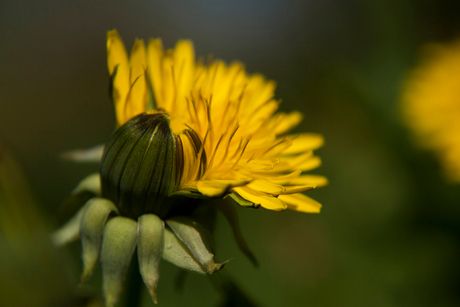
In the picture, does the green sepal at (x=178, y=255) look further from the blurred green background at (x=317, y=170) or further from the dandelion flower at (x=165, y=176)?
the blurred green background at (x=317, y=170)

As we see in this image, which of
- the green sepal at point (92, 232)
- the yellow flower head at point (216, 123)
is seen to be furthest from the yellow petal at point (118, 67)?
the green sepal at point (92, 232)

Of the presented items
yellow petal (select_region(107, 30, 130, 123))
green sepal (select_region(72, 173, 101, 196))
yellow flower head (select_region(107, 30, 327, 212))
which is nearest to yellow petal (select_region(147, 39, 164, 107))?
yellow flower head (select_region(107, 30, 327, 212))

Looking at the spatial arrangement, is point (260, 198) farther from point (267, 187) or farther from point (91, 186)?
point (91, 186)

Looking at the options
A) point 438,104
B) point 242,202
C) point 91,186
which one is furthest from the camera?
point 438,104

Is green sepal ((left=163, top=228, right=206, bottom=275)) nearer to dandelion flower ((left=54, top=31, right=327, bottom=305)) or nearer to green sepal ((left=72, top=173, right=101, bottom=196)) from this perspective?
dandelion flower ((left=54, top=31, right=327, bottom=305))

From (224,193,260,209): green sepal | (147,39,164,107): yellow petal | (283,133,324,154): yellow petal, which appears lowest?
(224,193,260,209): green sepal

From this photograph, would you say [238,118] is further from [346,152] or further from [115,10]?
[115,10]

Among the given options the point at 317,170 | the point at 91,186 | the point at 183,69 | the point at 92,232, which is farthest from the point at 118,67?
the point at 317,170
